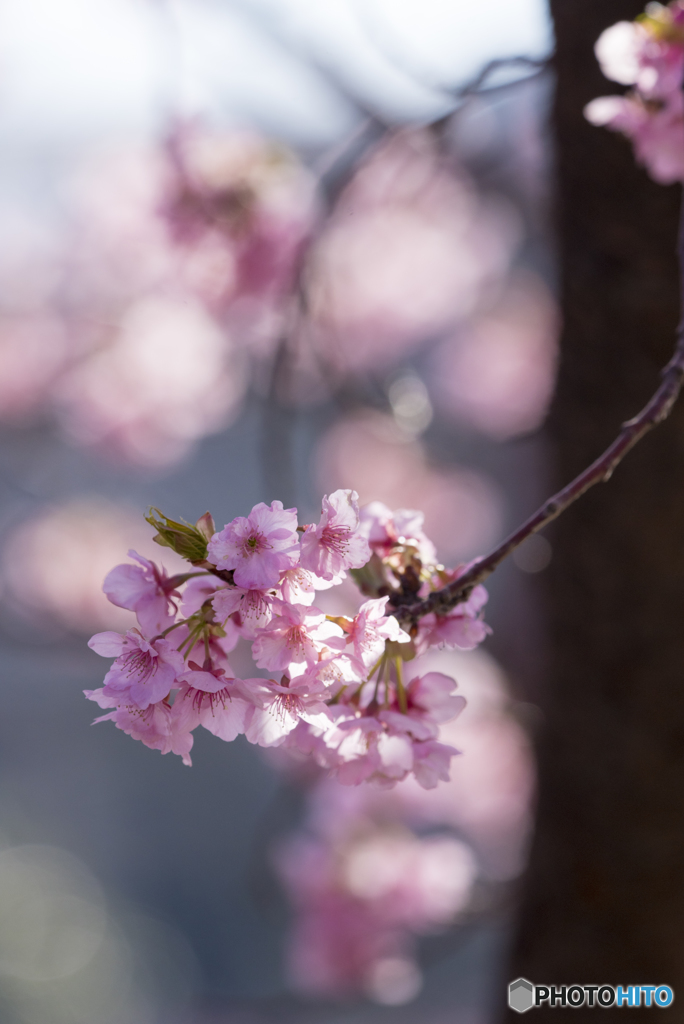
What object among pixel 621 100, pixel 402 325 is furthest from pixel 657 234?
pixel 402 325

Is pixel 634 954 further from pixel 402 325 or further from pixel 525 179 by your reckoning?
pixel 402 325

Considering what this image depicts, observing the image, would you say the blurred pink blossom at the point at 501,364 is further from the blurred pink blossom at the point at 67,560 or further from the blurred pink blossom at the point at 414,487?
the blurred pink blossom at the point at 67,560

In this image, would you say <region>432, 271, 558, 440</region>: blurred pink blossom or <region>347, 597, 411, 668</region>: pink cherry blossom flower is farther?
<region>432, 271, 558, 440</region>: blurred pink blossom

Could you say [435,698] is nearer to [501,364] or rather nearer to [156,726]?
[156,726]

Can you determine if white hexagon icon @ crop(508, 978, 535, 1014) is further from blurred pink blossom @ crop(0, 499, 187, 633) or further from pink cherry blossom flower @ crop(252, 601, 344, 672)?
blurred pink blossom @ crop(0, 499, 187, 633)

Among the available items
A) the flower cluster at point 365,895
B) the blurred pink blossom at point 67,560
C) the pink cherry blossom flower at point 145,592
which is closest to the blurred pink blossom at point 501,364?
the blurred pink blossom at point 67,560

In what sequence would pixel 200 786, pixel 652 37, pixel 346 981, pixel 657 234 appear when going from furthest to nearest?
pixel 200 786 < pixel 346 981 < pixel 657 234 < pixel 652 37

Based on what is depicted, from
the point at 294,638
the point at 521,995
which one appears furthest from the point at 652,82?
the point at 521,995

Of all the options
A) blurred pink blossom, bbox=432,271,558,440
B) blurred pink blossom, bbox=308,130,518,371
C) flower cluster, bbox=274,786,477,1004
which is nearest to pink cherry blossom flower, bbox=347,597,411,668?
flower cluster, bbox=274,786,477,1004
